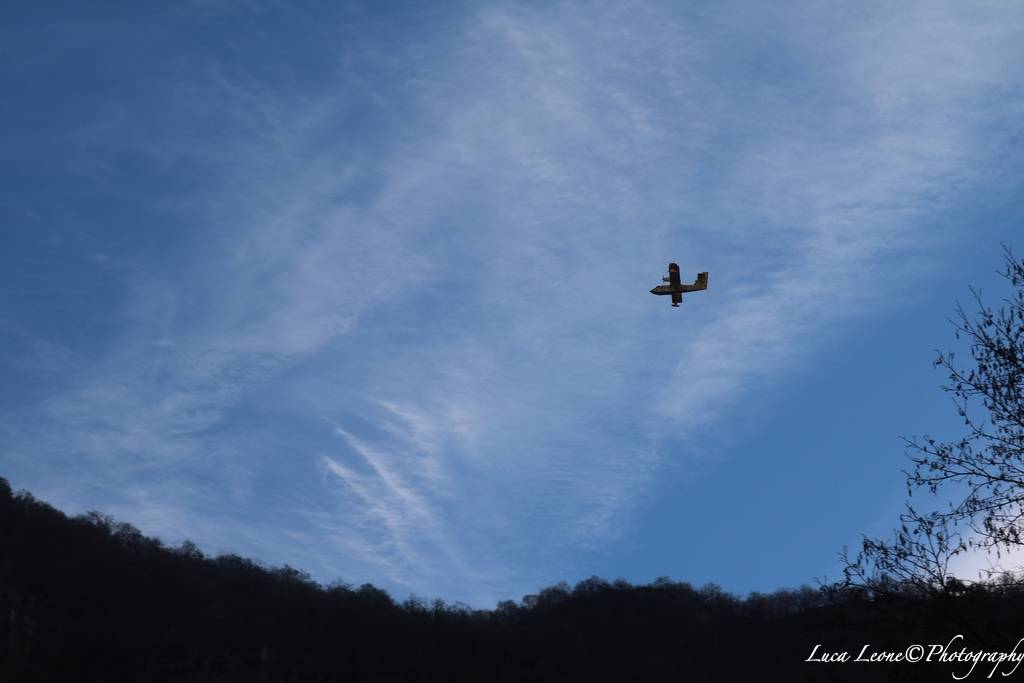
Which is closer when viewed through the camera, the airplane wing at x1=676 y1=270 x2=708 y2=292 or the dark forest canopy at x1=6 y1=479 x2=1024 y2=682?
the airplane wing at x1=676 y1=270 x2=708 y2=292

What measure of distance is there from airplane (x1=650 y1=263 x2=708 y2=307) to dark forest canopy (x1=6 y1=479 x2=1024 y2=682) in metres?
55.7

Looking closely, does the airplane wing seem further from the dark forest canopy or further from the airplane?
the dark forest canopy

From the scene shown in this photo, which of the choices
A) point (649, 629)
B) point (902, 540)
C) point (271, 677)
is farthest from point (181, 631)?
point (902, 540)

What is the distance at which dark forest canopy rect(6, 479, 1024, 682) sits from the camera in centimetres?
11038

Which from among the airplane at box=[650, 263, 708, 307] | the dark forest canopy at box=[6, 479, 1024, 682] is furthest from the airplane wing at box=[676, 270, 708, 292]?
the dark forest canopy at box=[6, 479, 1024, 682]

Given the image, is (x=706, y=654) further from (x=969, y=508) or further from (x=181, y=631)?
(x=969, y=508)

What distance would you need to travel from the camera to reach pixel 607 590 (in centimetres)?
14762

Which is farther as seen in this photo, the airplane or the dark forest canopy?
the dark forest canopy

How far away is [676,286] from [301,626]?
92.0m

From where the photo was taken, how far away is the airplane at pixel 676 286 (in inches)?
1924

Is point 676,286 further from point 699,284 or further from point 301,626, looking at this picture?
point 301,626

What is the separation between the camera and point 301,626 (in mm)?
128250

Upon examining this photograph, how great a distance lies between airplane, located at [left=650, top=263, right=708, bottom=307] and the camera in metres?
48.9

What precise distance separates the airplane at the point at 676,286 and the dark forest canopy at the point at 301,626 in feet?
183
